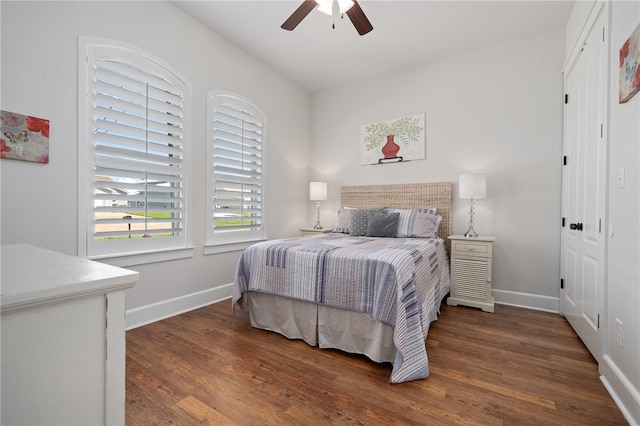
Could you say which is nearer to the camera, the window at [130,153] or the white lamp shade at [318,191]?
the window at [130,153]

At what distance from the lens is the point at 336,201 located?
4.64 m

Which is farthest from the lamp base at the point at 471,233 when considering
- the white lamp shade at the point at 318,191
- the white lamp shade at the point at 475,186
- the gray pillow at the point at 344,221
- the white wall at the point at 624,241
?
the white lamp shade at the point at 318,191

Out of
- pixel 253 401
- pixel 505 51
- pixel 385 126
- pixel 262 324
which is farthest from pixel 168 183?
pixel 505 51

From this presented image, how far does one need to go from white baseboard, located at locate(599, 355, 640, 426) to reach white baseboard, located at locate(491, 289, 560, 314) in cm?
140

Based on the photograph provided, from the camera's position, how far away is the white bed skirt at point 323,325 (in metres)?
1.96

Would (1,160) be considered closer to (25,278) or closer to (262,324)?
(25,278)

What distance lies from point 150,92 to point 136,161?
66cm

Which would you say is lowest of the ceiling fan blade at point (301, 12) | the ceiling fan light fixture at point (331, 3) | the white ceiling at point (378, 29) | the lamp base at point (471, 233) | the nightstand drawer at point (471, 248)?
the nightstand drawer at point (471, 248)

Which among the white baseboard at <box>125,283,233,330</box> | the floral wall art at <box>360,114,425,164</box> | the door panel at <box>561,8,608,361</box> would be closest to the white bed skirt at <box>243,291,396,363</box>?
the white baseboard at <box>125,283,233,330</box>

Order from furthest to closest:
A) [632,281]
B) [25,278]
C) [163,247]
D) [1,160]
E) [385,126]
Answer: [385,126]
[163,247]
[1,160]
[632,281]
[25,278]

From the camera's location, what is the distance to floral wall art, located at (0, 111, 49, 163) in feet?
6.20

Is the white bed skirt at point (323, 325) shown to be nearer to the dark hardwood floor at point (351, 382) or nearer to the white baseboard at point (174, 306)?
the dark hardwood floor at point (351, 382)

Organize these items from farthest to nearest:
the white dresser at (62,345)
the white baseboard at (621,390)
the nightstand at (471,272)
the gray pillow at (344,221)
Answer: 1. the gray pillow at (344,221)
2. the nightstand at (471,272)
3. the white baseboard at (621,390)
4. the white dresser at (62,345)

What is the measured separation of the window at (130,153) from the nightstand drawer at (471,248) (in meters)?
2.92
